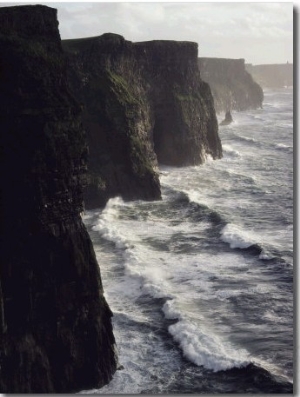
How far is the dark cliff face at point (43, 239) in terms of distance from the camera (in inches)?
995

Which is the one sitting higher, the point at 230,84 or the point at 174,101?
the point at 230,84

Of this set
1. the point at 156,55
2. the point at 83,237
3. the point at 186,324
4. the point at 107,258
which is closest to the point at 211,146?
the point at 156,55

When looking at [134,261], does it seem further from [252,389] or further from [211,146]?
[211,146]

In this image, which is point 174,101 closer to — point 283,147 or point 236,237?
point 283,147

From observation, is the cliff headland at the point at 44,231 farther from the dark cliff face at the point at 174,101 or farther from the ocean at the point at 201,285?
the dark cliff face at the point at 174,101

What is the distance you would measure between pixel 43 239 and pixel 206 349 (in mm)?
9719

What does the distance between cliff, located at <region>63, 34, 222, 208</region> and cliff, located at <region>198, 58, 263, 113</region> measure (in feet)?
279

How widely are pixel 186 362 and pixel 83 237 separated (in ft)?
25.0

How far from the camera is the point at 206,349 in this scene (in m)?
30.4

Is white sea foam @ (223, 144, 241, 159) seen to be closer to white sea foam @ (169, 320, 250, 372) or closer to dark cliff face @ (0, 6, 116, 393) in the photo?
white sea foam @ (169, 320, 250, 372)

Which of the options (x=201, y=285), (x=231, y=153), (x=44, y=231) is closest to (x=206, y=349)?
(x=201, y=285)

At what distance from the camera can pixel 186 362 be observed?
29734mm

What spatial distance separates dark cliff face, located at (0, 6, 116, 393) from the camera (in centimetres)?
2527

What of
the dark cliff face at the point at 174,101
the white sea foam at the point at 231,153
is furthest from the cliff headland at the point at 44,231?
the white sea foam at the point at 231,153
